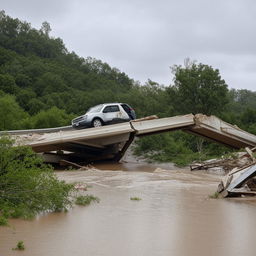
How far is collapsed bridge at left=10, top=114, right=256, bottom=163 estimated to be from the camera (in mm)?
22266

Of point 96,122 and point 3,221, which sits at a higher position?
point 96,122

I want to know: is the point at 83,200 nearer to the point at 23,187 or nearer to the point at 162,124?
the point at 23,187

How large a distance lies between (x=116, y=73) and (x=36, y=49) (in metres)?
14.6

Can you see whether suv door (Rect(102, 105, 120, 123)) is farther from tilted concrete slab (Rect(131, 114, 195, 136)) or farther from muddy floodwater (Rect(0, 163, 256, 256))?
muddy floodwater (Rect(0, 163, 256, 256))

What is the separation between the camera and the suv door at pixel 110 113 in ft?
84.8

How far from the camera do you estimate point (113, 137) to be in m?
24.4

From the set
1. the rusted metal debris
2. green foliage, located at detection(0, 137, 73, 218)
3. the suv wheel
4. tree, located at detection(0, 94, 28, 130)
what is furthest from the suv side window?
green foliage, located at detection(0, 137, 73, 218)

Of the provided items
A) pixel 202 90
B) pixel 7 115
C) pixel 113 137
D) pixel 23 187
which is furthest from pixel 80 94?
pixel 23 187

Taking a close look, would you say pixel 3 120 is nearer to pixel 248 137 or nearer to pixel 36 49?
pixel 248 137

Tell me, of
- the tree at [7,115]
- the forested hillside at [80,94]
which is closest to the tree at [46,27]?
the forested hillside at [80,94]

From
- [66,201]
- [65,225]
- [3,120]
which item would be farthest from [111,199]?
[3,120]

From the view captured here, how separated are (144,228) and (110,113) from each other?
56.8 ft

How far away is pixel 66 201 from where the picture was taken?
10.3 meters

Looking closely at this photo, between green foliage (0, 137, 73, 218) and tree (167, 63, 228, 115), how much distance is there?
37.2 meters
